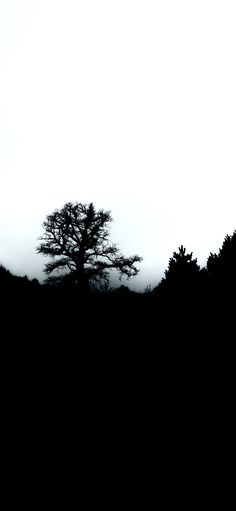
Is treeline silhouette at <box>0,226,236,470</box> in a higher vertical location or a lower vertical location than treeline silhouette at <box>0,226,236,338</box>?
lower

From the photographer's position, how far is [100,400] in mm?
6066

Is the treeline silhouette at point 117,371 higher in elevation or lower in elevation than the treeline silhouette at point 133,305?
lower

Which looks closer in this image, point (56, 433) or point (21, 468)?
point (21, 468)

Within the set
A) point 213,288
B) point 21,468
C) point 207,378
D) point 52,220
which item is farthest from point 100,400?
point 52,220

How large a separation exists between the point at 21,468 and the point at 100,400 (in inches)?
85.3

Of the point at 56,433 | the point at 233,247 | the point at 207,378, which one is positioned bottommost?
the point at 56,433

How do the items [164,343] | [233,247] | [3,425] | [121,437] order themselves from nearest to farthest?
[3,425], [121,437], [164,343], [233,247]

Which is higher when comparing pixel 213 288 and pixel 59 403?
pixel 213 288

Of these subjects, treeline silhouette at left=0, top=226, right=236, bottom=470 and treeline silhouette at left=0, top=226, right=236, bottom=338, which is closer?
treeline silhouette at left=0, top=226, right=236, bottom=470

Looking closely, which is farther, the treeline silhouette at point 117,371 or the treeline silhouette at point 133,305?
the treeline silhouette at point 133,305

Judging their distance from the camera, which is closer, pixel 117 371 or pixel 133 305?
pixel 117 371

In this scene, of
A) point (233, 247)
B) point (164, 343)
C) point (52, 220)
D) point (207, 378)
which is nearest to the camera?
point (207, 378)

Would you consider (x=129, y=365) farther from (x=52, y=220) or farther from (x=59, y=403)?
(x=52, y=220)

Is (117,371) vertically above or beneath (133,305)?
beneath
